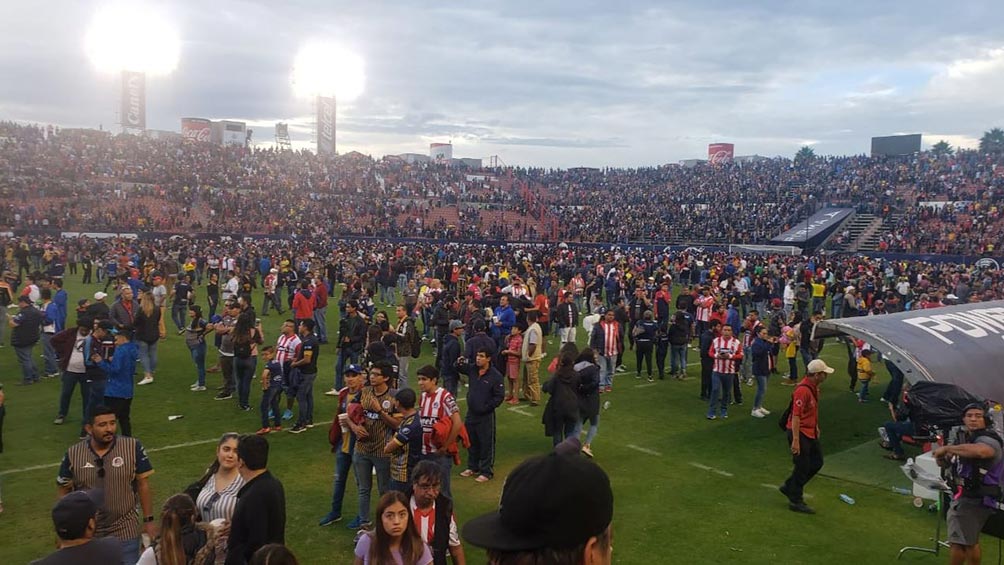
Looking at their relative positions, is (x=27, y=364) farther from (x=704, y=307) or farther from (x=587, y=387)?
(x=704, y=307)

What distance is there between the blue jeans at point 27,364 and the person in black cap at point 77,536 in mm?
11045

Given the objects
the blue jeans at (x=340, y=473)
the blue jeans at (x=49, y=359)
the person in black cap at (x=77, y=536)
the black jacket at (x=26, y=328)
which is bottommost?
the blue jeans at (x=49, y=359)

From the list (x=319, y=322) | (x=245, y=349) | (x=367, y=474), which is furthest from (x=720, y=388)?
(x=319, y=322)

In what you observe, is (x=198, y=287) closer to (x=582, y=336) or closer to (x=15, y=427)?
(x=582, y=336)

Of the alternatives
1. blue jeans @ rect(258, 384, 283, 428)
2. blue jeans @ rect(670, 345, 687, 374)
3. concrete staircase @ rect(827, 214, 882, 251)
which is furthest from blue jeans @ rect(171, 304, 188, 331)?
concrete staircase @ rect(827, 214, 882, 251)

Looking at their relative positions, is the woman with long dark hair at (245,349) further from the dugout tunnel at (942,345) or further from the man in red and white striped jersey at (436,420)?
the dugout tunnel at (942,345)

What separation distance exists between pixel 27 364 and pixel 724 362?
41.4 feet

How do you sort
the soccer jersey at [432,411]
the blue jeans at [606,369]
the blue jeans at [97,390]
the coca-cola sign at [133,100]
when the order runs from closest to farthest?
the soccer jersey at [432,411] < the blue jeans at [97,390] < the blue jeans at [606,369] < the coca-cola sign at [133,100]

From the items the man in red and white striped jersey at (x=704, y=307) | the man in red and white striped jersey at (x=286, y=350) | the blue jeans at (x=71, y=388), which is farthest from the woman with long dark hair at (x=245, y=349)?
the man in red and white striped jersey at (x=704, y=307)

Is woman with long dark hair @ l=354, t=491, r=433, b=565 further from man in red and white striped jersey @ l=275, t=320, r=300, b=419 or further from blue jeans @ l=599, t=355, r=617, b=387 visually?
blue jeans @ l=599, t=355, r=617, b=387

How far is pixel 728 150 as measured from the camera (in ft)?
411

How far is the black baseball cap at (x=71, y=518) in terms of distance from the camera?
3818 mm

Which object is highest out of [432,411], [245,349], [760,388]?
[432,411]

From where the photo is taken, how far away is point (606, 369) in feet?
46.3
